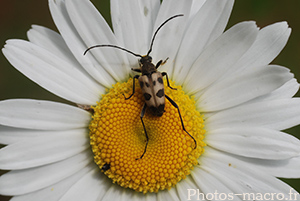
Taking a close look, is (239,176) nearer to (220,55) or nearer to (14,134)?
(220,55)

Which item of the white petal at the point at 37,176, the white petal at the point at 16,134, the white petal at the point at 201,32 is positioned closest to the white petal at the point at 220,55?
the white petal at the point at 201,32

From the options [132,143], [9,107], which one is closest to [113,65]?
[132,143]

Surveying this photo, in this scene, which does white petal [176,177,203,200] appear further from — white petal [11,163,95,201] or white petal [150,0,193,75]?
white petal [150,0,193,75]

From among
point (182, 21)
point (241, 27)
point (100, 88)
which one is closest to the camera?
point (241, 27)

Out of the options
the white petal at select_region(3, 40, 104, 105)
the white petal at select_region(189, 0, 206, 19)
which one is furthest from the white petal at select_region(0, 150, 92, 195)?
the white petal at select_region(189, 0, 206, 19)

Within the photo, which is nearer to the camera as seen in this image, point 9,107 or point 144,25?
point 9,107

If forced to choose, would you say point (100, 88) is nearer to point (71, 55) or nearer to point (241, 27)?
point (71, 55)
